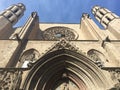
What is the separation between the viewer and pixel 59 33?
760 inches

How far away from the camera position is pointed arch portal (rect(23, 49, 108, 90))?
9.51 metres

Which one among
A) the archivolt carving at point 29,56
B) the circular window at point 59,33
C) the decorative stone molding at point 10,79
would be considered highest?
the circular window at point 59,33

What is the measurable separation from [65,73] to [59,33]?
886 centimetres

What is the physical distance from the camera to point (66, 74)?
35.6 feet

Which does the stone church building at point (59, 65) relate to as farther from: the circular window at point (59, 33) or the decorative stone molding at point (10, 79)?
the circular window at point (59, 33)

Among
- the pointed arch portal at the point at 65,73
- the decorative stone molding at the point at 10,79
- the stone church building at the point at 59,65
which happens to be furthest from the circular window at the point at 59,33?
the decorative stone molding at the point at 10,79

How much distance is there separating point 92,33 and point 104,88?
726 cm

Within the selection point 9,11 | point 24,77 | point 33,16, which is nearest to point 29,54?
point 24,77

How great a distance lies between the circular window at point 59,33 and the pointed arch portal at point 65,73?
7514mm

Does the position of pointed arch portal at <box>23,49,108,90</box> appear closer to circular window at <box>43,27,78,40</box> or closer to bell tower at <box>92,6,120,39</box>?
bell tower at <box>92,6,120,39</box>

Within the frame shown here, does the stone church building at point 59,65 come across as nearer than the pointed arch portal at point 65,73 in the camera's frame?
Yes

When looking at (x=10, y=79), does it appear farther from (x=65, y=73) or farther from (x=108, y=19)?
(x=108, y=19)

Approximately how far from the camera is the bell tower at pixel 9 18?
1804 centimetres

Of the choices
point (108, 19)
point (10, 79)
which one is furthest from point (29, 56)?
point (108, 19)
